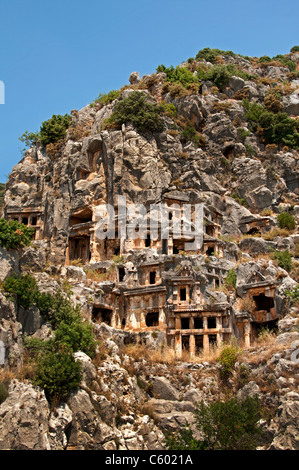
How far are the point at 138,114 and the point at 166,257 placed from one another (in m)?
19.9

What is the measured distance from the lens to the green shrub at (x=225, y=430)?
23.9m

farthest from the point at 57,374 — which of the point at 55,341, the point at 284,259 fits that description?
the point at 284,259

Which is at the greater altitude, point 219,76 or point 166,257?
point 219,76

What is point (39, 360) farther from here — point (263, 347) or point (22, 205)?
Result: point (22, 205)

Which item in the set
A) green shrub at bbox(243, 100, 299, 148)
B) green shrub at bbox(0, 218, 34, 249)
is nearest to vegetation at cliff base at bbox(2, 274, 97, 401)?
green shrub at bbox(0, 218, 34, 249)

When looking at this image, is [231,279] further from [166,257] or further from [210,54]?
[210,54]

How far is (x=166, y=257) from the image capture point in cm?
4419

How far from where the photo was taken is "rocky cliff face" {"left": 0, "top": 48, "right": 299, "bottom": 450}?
26.7m

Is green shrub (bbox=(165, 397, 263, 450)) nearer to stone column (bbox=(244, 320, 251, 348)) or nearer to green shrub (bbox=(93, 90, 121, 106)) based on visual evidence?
stone column (bbox=(244, 320, 251, 348))

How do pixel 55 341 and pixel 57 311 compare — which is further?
pixel 57 311

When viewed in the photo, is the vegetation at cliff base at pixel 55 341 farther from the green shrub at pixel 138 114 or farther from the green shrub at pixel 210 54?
the green shrub at pixel 210 54

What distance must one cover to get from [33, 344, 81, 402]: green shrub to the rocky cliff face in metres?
0.65

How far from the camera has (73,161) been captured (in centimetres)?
5666
